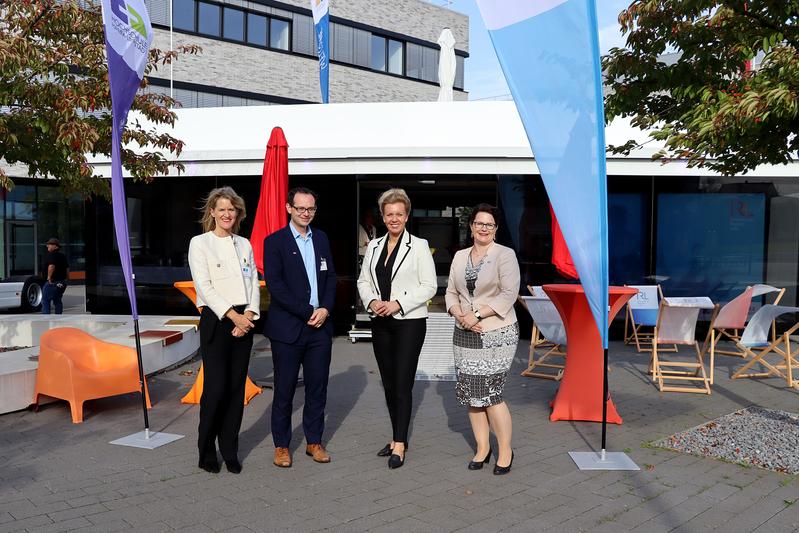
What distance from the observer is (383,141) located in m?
10.4

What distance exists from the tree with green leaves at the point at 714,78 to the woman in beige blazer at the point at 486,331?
1571 mm

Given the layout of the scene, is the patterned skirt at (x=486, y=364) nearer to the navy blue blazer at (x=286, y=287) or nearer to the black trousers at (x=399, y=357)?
the black trousers at (x=399, y=357)

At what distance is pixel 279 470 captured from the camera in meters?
4.25

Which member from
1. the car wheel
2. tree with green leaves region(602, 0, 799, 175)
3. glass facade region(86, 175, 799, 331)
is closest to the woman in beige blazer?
tree with green leaves region(602, 0, 799, 175)

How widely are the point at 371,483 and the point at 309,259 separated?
1460 millimetres

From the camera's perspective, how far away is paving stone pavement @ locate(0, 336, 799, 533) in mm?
3461

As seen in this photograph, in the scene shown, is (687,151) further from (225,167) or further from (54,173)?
(225,167)

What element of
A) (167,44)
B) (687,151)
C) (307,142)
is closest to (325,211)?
(307,142)

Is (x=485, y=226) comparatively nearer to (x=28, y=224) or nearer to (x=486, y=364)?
(x=486, y=364)

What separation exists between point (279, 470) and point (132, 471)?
3.04 ft

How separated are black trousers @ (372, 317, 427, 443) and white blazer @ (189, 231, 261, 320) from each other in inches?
32.9

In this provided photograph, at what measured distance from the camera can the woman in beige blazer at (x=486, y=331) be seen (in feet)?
13.5

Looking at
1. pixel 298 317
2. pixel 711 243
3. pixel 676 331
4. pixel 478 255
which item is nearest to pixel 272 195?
pixel 298 317

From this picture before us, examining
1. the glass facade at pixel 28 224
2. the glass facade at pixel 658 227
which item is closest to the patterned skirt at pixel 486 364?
the glass facade at pixel 658 227
